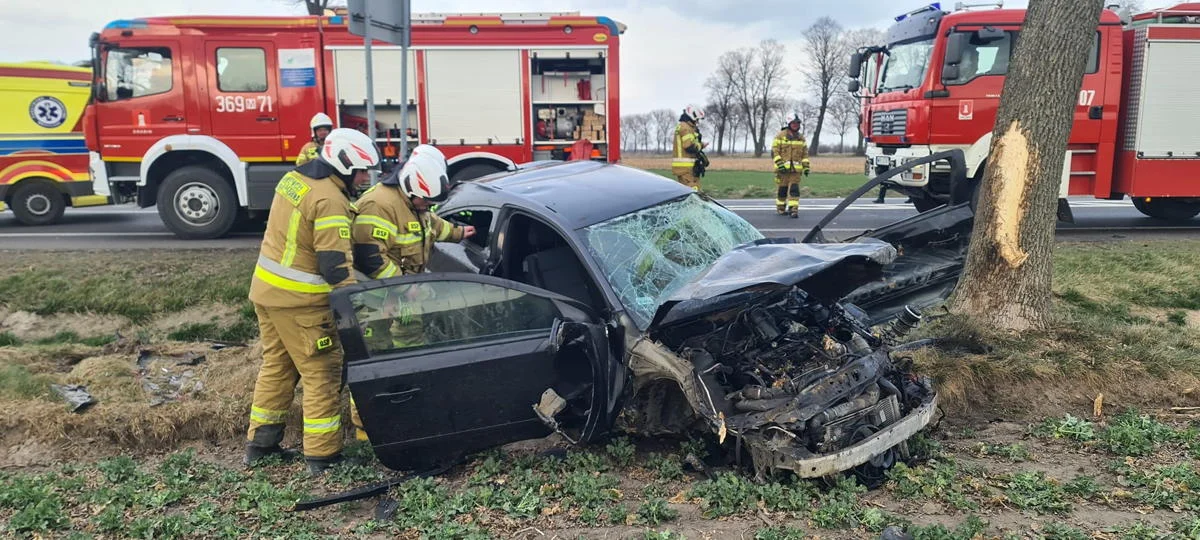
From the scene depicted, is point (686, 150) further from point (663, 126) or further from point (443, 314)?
point (663, 126)

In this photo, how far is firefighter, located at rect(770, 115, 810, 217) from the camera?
11.2 metres

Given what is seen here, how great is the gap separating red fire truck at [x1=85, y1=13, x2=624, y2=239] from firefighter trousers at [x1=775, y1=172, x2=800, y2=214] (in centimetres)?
277

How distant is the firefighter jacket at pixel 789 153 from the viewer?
1120 cm

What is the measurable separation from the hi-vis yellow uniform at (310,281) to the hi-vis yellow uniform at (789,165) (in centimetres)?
839

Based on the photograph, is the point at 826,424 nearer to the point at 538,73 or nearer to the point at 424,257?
the point at 424,257

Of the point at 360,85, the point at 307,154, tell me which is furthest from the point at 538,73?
the point at 307,154

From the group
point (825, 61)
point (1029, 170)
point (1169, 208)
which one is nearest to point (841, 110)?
point (825, 61)

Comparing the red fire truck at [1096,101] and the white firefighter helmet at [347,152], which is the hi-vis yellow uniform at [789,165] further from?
the white firefighter helmet at [347,152]

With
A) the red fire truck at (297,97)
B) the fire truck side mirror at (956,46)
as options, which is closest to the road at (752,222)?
the red fire truck at (297,97)

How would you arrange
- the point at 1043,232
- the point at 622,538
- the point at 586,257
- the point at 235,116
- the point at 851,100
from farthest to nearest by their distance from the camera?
1. the point at 851,100
2. the point at 235,116
3. the point at 1043,232
4. the point at 586,257
5. the point at 622,538

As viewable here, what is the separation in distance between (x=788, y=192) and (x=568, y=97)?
3620 millimetres

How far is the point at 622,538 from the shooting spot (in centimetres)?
302

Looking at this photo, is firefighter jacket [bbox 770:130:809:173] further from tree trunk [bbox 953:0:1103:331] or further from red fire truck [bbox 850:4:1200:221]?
tree trunk [bbox 953:0:1103:331]

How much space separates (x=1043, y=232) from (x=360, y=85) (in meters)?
7.75
